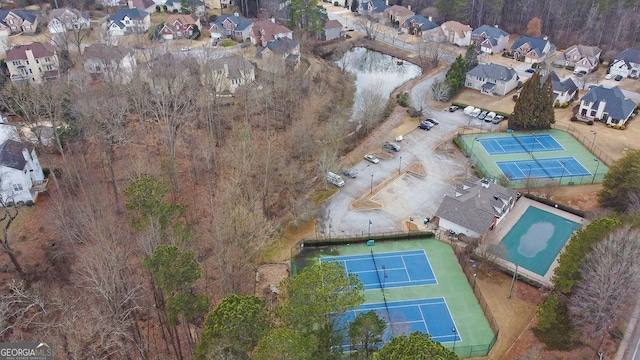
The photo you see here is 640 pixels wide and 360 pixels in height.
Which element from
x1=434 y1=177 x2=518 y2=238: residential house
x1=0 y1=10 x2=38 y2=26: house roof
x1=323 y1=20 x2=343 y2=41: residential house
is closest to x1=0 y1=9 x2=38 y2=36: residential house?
x1=0 y1=10 x2=38 y2=26: house roof

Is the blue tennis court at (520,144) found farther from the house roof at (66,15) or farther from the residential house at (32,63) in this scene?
the house roof at (66,15)

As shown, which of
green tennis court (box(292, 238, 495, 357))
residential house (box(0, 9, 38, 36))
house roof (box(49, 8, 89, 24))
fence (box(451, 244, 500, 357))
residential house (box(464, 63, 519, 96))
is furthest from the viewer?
house roof (box(49, 8, 89, 24))

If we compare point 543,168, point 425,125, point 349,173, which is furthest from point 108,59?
point 543,168

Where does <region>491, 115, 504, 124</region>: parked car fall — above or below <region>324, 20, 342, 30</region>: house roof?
below

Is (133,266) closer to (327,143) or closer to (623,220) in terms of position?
(327,143)

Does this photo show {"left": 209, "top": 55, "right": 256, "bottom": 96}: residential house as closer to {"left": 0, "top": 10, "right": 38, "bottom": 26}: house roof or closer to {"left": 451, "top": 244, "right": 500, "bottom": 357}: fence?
{"left": 451, "top": 244, "right": 500, "bottom": 357}: fence

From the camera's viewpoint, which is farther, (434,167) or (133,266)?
(434,167)

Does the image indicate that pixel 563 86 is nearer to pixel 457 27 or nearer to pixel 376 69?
pixel 457 27

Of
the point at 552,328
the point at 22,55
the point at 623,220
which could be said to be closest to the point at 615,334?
the point at 552,328
